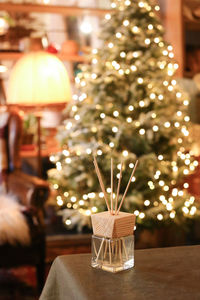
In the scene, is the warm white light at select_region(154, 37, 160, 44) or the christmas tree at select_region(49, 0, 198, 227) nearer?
the christmas tree at select_region(49, 0, 198, 227)

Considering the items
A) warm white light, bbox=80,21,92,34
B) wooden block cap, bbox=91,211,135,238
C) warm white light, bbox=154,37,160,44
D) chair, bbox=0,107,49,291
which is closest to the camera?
wooden block cap, bbox=91,211,135,238

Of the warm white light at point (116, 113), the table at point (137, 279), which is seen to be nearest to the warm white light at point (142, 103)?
the warm white light at point (116, 113)

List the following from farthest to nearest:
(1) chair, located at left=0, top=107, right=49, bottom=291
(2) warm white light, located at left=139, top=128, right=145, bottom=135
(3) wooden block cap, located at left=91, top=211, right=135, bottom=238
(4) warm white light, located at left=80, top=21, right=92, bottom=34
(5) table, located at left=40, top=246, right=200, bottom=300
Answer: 1. (4) warm white light, located at left=80, top=21, right=92, bottom=34
2. (2) warm white light, located at left=139, top=128, right=145, bottom=135
3. (1) chair, located at left=0, top=107, right=49, bottom=291
4. (3) wooden block cap, located at left=91, top=211, right=135, bottom=238
5. (5) table, located at left=40, top=246, right=200, bottom=300

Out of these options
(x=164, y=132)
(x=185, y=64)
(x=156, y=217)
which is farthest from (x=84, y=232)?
(x=185, y=64)

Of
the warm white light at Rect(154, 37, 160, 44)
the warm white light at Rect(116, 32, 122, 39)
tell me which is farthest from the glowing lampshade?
the warm white light at Rect(154, 37, 160, 44)

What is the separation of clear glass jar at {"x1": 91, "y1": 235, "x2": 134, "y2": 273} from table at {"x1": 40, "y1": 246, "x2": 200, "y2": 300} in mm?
22

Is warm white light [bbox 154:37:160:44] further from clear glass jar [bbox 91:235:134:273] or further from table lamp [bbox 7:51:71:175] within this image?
clear glass jar [bbox 91:235:134:273]

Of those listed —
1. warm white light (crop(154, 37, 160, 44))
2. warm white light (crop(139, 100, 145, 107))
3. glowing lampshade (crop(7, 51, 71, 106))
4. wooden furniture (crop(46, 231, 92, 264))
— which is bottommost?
wooden furniture (crop(46, 231, 92, 264))

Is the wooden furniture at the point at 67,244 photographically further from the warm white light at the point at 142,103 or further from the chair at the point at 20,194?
the warm white light at the point at 142,103

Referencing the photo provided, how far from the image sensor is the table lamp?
3037mm

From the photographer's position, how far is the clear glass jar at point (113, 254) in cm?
124

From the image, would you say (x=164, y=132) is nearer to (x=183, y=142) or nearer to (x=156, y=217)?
(x=183, y=142)

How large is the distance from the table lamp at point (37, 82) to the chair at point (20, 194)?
13 cm

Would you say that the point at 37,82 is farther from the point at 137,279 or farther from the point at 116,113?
the point at 137,279
